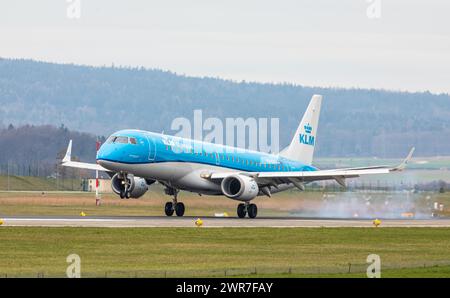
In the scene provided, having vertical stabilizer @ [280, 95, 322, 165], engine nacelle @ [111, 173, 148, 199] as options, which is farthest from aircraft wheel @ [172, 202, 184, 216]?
vertical stabilizer @ [280, 95, 322, 165]

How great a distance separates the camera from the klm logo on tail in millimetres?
75875

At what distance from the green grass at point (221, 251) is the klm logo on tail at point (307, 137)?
883 inches

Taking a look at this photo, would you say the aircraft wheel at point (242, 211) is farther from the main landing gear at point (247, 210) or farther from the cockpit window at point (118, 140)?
the cockpit window at point (118, 140)

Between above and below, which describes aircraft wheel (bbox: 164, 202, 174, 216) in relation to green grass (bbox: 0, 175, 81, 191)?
below

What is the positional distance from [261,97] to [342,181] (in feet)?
420

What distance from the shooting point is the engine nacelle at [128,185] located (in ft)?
204

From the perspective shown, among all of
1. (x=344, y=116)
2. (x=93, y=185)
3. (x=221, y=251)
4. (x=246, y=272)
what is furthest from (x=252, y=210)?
(x=344, y=116)

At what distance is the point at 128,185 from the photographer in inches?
2463

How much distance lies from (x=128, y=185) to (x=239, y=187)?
632 centimetres

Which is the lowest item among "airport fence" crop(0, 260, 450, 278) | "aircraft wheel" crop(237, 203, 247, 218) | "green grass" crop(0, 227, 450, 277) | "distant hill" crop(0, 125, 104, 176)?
"airport fence" crop(0, 260, 450, 278)

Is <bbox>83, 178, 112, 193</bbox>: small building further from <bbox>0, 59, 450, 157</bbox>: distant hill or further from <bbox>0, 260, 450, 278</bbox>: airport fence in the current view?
<bbox>0, 260, 450, 278</bbox>: airport fence

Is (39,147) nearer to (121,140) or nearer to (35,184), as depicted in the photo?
(35,184)

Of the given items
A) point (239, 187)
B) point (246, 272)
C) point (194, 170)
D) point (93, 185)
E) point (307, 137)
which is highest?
point (307, 137)
